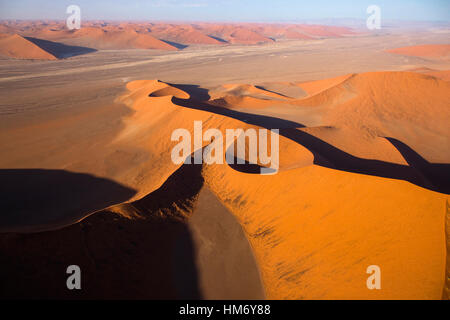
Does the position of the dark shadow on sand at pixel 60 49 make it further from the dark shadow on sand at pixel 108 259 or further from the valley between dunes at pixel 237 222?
the dark shadow on sand at pixel 108 259

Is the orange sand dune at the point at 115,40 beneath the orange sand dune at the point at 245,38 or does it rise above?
beneath

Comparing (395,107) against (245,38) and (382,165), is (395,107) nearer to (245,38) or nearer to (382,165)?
(382,165)

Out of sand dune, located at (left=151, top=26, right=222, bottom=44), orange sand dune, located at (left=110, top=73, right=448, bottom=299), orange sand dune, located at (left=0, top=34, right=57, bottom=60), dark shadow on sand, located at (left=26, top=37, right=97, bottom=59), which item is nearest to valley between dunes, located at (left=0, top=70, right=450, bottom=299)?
orange sand dune, located at (left=110, top=73, right=448, bottom=299)

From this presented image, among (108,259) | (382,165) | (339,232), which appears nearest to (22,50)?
(108,259)

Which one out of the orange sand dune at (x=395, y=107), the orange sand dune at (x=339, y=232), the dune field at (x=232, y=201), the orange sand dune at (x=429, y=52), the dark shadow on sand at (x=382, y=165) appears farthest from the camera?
the orange sand dune at (x=429, y=52)


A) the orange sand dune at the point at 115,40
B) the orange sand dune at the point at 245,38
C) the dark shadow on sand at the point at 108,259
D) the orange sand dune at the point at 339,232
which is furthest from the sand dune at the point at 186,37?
the dark shadow on sand at the point at 108,259

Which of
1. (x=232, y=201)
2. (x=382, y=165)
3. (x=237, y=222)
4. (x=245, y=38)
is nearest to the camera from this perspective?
(x=237, y=222)

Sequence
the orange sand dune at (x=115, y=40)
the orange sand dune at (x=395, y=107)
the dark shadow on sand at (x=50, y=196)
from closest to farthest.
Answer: the dark shadow on sand at (x=50, y=196) < the orange sand dune at (x=395, y=107) < the orange sand dune at (x=115, y=40)
